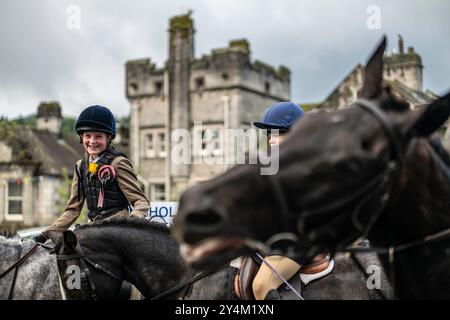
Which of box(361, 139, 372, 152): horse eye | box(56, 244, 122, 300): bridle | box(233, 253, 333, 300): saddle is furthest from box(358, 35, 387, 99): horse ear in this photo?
box(56, 244, 122, 300): bridle

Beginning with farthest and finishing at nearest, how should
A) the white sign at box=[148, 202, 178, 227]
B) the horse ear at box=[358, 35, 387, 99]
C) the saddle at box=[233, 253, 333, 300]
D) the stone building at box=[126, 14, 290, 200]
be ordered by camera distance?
1. the stone building at box=[126, 14, 290, 200]
2. the white sign at box=[148, 202, 178, 227]
3. the saddle at box=[233, 253, 333, 300]
4. the horse ear at box=[358, 35, 387, 99]

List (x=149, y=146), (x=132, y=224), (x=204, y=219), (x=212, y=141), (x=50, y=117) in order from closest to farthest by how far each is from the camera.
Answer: (x=204, y=219) < (x=132, y=224) < (x=212, y=141) < (x=149, y=146) < (x=50, y=117)

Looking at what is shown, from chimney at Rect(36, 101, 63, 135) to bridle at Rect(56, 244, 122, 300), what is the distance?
36907 millimetres

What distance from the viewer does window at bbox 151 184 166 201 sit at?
3888cm

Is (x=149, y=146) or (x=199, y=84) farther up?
(x=199, y=84)

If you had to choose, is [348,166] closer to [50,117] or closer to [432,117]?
[432,117]

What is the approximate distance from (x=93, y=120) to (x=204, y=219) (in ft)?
12.7

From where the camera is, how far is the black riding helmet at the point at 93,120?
593 centimetres

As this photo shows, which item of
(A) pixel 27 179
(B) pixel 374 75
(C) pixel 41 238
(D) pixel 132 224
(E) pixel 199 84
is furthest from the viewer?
(E) pixel 199 84

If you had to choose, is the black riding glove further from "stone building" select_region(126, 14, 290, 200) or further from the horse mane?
"stone building" select_region(126, 14, 290, 200)

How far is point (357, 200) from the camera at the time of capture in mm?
2477

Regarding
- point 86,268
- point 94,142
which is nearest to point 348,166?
point 86,268

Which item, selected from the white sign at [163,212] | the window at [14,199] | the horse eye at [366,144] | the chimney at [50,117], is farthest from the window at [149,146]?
the horse eye at [366,144]

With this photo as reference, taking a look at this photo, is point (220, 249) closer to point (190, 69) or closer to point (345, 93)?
point (345, 93)
